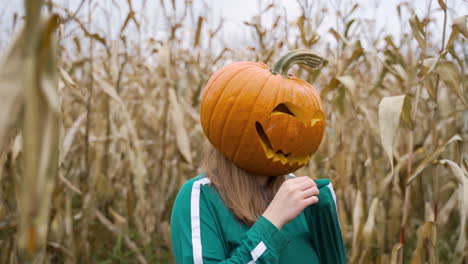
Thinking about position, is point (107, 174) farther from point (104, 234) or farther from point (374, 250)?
point (374, 250)

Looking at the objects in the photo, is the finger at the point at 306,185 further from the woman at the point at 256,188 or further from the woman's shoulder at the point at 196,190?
the woman's shoulder at the point at 196,190

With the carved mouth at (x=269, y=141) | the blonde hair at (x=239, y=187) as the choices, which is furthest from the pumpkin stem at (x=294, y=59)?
the blonde hair at (x=239, y=187)

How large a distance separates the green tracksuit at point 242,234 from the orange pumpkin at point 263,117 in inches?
4.7

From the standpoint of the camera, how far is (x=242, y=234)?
104cm

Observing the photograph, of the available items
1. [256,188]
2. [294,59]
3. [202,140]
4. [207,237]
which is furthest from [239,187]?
[202,140]

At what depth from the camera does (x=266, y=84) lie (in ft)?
3.48

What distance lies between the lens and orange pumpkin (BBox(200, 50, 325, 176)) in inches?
40.9

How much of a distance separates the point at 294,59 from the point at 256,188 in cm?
38

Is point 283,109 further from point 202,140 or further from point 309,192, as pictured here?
point 202,140

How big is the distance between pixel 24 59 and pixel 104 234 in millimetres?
2077

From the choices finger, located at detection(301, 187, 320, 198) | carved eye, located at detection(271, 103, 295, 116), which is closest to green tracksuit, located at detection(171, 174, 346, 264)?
finger, located at detection(301, 187, 320, 198)

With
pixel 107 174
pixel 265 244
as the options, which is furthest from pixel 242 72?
pixel 107 174

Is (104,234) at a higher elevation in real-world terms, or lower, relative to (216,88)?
lower

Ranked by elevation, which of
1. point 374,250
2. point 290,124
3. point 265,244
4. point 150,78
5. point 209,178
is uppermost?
point 150,78
